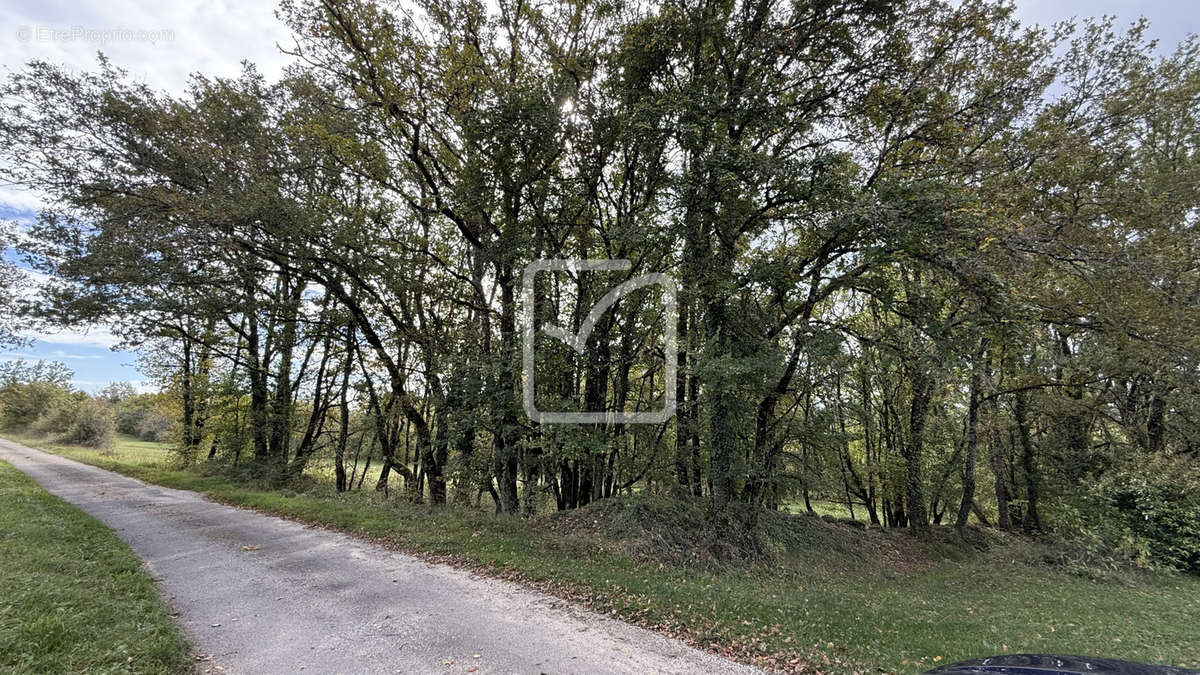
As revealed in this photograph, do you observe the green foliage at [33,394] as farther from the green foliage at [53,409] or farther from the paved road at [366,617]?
the paved road at [366,617]

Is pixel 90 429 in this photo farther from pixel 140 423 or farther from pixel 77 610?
pixel 77 610

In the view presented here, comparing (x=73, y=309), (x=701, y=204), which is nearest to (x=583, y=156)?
(x=701, y=204)

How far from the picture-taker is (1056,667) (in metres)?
1.97

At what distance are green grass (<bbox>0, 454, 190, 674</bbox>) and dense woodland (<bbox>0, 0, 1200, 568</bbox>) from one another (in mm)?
5520

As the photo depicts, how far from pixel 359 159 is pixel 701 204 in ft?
29.5

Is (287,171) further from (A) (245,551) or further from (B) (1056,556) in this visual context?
(B) (1056,556)

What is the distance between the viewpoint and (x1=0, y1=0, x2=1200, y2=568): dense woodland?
26.2ft

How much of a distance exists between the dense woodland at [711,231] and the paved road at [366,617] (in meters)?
3.79

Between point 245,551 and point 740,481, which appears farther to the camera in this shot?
point 740,481

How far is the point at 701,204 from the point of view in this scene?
8625 millimetres

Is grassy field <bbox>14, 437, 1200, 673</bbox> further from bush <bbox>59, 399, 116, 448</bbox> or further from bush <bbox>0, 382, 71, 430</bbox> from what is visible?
bush <bbox>0, 382, 71, 430</bbox>

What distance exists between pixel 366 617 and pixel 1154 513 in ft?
52.6

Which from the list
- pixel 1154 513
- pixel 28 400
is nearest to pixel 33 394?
pixel 28 400

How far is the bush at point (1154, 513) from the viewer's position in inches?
393
